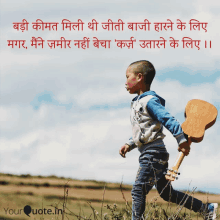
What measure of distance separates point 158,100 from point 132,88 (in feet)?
0.96

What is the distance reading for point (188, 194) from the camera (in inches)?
150

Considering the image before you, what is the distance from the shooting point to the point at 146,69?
150 inches

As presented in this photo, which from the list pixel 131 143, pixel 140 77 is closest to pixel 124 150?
pixel 131 143

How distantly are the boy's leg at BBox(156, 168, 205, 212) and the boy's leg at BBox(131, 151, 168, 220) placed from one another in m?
0.17

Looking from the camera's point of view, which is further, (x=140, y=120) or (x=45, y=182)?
(x=45, y=182)

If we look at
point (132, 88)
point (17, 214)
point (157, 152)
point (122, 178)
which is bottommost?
point (17, 214)

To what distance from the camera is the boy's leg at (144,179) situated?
367 centimetres

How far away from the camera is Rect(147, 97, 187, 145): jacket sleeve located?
350 cm

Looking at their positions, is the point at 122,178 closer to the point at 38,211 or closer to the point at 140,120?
the point at 140,120

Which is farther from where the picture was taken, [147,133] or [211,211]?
[211,211]

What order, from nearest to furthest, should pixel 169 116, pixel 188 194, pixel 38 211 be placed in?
pixel 169 116, pixel 188 194, pixel 38 211

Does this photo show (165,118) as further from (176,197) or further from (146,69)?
(176,197)

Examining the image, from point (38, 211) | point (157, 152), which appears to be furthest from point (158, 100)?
point (38, 211)

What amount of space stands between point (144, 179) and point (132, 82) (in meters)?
0.93
